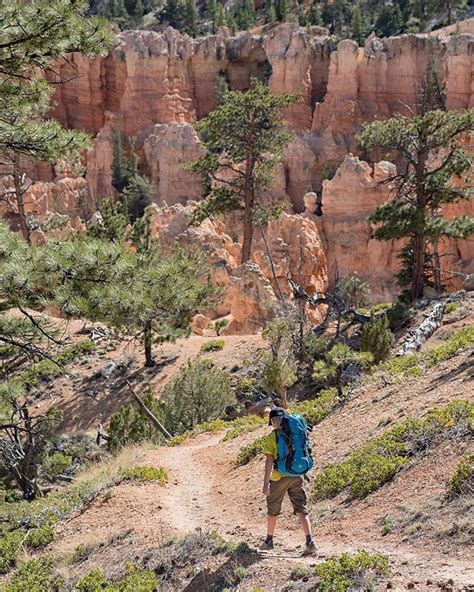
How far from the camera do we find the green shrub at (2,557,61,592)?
766cm

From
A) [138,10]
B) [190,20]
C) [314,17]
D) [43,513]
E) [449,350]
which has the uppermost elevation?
[138,10]

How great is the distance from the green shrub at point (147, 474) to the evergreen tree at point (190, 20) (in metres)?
63.5

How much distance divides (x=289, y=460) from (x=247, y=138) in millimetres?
18520

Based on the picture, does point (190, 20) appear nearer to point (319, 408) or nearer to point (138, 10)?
point (138, 10)

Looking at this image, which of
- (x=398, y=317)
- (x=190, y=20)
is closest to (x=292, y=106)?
(x=190, y=20)

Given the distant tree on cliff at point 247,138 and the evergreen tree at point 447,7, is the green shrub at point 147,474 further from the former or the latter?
the evergreen tree at point 447,7

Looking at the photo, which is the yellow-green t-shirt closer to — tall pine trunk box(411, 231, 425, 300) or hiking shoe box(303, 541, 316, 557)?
hiking shoe box(303, 541, 316, 557)

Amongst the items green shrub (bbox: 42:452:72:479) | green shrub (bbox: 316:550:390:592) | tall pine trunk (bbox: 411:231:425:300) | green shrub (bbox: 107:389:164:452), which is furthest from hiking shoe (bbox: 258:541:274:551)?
tall pine trunk (bbox: 411:231:425:300)

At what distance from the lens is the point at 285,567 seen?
5.96 m

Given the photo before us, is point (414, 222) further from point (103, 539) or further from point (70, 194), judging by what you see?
point (70, 194)

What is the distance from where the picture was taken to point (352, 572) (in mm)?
5332

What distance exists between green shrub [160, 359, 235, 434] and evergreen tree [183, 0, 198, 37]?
5834 centimetres

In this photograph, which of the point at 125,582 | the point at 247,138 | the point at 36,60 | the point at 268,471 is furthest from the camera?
the point at 247,138

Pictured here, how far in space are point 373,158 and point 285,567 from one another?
4093 cm
